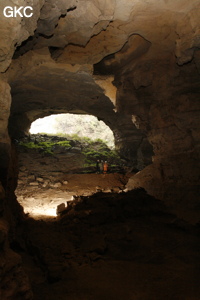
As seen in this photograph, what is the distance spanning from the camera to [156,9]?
5.41 m

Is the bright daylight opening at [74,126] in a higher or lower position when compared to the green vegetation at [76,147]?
higher

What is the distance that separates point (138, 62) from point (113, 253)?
6429 millimetres

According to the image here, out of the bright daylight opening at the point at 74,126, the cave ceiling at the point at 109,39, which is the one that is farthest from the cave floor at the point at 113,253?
the bright daylight opening at the point at 74,126

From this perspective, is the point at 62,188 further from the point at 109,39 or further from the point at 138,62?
the point at 109,39

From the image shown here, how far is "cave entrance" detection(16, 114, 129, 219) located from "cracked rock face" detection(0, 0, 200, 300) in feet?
12.7

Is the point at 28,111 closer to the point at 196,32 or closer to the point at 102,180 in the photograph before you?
the point at 102,180

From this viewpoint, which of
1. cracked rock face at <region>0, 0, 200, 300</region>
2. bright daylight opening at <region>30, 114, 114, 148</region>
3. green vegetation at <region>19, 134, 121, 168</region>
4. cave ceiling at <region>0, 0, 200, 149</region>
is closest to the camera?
cracked rock face at <region>0, 0, 200, 300</region>

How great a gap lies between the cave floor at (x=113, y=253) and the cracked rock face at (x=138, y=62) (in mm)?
912

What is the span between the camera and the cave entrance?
10270mm

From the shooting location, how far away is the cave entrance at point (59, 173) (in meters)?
10.3

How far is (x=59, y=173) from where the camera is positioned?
14.0 meters

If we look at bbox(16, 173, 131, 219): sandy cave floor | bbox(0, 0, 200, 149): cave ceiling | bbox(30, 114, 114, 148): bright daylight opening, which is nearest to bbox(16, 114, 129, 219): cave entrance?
bbox(16, 173, 131, 219): sandy cave floor

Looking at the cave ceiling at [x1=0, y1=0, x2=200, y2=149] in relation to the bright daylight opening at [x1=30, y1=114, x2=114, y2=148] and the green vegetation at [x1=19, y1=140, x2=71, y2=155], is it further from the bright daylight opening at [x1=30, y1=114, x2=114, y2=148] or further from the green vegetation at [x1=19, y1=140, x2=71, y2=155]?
the bright daylight opening at [x1=30, y1=114, x2=114, y2=148]

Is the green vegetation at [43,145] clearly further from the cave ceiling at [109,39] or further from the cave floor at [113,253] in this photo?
the cave floor at [113,253]
